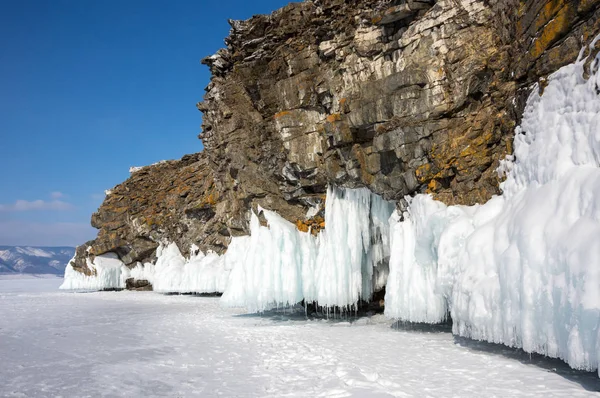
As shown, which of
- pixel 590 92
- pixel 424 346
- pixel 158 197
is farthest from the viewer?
pixel 158 197

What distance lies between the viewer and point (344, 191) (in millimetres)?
18469

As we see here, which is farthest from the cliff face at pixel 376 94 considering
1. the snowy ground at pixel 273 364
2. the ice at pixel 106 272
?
the ice at pixel 106 272

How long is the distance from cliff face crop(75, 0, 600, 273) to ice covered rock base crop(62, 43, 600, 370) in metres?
0.92

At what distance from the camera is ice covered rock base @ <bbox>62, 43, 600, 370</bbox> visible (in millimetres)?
7770

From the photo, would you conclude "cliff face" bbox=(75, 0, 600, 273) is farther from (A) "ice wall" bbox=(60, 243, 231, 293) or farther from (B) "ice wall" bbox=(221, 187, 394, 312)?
(A) "ice wall" bbox=(60, 243, 231, 293)

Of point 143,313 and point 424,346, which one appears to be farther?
point 143,313

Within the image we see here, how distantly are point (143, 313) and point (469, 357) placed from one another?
65.7ft

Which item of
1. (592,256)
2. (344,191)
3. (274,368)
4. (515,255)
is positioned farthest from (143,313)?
(592,256)

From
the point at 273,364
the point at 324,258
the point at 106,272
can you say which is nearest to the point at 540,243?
the point at 273,364

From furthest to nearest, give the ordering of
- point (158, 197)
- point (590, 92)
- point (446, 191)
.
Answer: point (158, 197) → point (446, 191) → point (590, 92)

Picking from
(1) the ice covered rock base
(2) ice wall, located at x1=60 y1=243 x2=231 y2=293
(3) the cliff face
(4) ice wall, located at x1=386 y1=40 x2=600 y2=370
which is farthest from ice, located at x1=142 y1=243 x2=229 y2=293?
(4) ice wall, located at x1=386 y1=40 x2=600 y2=370

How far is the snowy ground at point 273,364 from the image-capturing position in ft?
27.7

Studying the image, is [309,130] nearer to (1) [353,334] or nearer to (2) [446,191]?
(2) [446,191]

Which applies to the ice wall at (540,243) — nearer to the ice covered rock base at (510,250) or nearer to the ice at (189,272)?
the ice covered rock base at (510,250)
